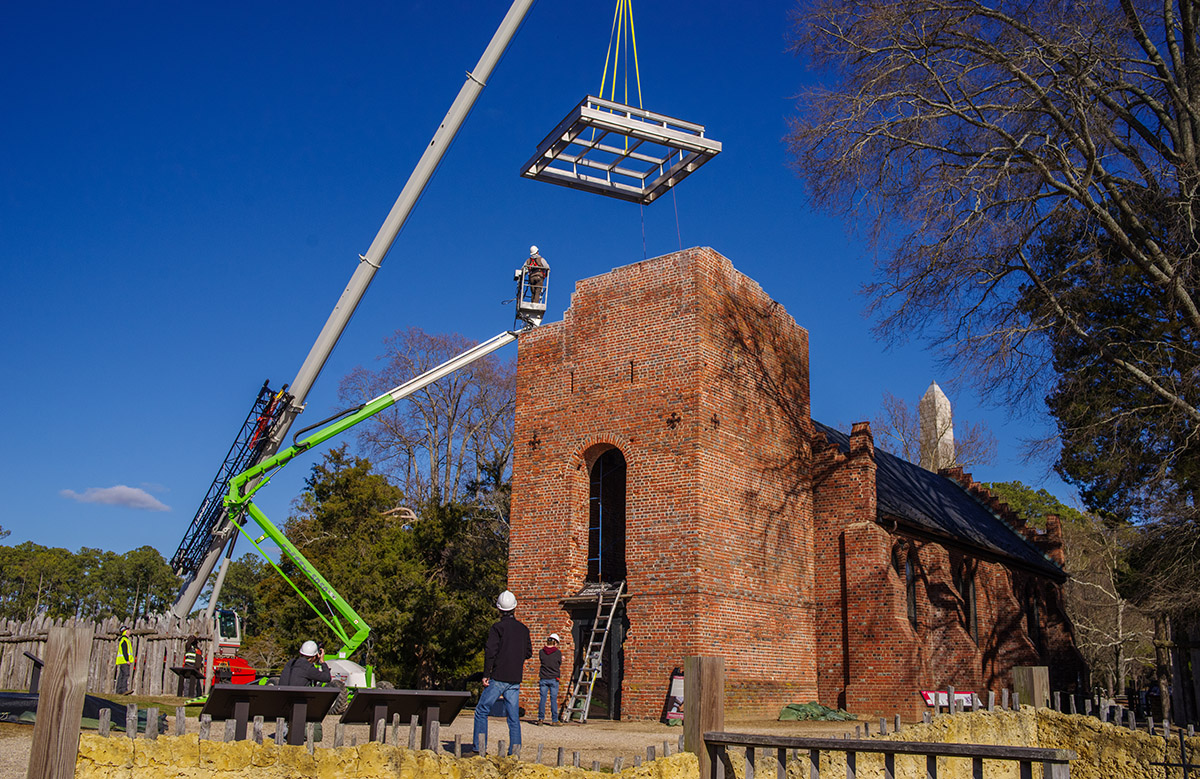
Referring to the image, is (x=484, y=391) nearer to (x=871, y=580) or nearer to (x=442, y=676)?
(x=442, y=676)

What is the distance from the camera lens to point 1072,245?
60.3ft

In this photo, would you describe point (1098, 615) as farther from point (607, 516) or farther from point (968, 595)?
point (607, 516)

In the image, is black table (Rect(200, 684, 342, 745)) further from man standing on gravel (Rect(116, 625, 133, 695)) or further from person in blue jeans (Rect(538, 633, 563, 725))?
man standing on gravel (Rect(116, 625, 133, 695))

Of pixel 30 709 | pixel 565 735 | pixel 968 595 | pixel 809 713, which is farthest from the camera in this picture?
pixel 968 595

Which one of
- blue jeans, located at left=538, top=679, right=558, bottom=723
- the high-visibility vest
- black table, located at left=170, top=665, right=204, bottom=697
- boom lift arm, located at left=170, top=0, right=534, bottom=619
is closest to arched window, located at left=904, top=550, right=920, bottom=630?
blue jeans, located at left=538, top=679, right=558, bottom=723

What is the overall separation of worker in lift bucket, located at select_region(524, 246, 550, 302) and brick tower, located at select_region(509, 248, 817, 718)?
100 cm

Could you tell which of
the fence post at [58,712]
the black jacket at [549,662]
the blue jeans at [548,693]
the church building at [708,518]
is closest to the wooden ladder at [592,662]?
the church building at [708,518]

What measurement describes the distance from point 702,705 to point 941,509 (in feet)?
70.3

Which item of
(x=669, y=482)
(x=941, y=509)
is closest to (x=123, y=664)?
(x=669, y=482)

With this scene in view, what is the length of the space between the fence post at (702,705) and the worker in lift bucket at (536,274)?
1439cm

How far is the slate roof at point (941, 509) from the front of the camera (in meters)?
22.8

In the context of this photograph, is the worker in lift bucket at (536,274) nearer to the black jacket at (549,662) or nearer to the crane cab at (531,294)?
the crane cab at (531,294)

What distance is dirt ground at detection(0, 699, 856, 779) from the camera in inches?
356

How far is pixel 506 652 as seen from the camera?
9805mm
